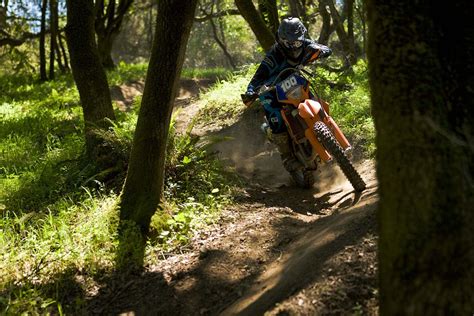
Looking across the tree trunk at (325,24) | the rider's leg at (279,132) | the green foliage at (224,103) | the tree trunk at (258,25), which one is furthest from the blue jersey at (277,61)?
the tree trunk at (325,24)

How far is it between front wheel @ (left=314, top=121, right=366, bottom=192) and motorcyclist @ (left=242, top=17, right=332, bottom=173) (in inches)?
33.7

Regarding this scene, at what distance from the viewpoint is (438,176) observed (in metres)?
2.02

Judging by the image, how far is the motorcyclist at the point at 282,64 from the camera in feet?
20.2

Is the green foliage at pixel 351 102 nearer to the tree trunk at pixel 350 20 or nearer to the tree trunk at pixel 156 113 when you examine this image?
the tree trunk at pixel 350 20

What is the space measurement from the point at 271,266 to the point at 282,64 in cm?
305

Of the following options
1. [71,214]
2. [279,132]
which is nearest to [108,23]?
[279,132]

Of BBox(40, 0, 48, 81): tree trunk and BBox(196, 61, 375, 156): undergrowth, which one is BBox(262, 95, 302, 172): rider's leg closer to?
BBox(196, 61, 375, 156): undergrowth

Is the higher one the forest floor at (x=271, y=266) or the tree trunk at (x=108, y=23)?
the tree trunk at (x=108, y=23)

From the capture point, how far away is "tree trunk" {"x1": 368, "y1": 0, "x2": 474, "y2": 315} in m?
2.02

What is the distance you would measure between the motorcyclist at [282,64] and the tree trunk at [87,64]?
2.01m

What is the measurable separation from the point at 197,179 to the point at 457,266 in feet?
14.2

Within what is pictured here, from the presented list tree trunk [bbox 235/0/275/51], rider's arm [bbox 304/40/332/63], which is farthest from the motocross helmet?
tree trunk [bbox 235/0/275/51]

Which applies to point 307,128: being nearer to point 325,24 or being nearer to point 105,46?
point 325,24

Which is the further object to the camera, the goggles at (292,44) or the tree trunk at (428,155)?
the goggles at (292,44)
